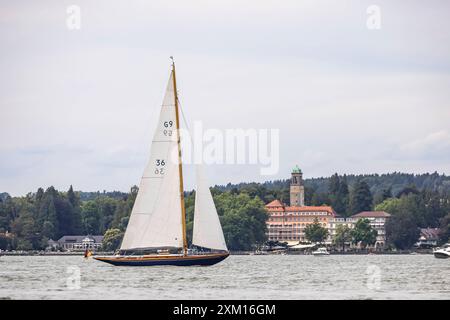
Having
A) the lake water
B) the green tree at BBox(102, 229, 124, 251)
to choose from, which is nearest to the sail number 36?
the lake water

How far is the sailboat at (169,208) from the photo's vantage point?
74062mm

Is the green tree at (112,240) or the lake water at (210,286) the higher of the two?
the green tree at (112,240)

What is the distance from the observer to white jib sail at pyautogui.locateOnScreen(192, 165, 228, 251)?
73.9m

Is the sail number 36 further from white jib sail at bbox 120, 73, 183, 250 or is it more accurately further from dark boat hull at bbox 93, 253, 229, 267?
dark boat hull at bbox 93, 253, 229, 267

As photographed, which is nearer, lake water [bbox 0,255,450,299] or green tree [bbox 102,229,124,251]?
lake water [bbox 0,255,450,299]

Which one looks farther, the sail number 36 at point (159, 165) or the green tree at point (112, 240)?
the green tree at point (112, 240)

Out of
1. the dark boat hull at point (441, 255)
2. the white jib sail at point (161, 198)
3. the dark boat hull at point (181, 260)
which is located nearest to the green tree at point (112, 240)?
the dark boat hull at point (441, 255)

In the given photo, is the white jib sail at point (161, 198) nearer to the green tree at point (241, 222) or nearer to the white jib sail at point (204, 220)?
the white jib sail at point (204, 220)

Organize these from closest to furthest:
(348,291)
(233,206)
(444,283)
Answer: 1. (348,291)
2. (444,283)
3. (233,206)

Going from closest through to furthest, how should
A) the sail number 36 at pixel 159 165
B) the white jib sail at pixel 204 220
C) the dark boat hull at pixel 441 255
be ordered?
the white jib sail at pixel 204 220 → the sail number 36 at pixel 159 165 → the dark boat hull at pixel 441 255
